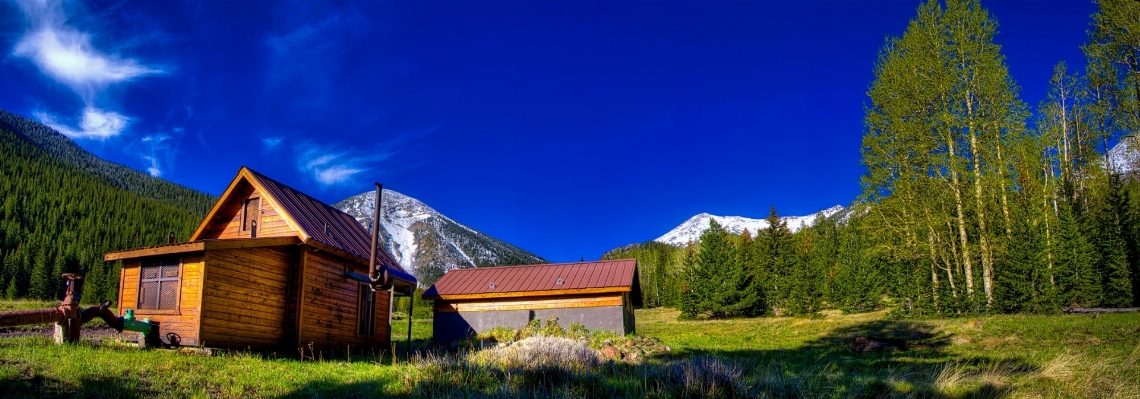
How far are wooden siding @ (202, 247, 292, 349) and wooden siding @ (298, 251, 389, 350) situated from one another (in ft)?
2.06

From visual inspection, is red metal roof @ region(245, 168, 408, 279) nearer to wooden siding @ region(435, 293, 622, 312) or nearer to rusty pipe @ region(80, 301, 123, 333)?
wooden siding @ region(435, 293, 622, 312)

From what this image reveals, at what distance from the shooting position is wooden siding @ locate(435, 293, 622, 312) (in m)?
24.8

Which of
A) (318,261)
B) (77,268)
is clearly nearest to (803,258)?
(318,261)

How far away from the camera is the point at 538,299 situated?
25.8 m

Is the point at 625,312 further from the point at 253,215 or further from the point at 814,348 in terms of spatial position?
the point at 253,215

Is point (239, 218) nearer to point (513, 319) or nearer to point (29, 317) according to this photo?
point (29, 317)

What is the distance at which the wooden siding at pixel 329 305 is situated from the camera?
58.9 ft

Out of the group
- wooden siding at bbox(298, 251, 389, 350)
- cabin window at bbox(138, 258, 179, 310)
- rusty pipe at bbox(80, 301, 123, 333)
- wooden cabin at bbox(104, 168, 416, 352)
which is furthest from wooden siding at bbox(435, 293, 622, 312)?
rusty pipe at bbox(80, 301, 123, 333)

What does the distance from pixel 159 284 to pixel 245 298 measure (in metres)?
2.03

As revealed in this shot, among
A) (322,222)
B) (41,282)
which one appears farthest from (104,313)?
(41,282)

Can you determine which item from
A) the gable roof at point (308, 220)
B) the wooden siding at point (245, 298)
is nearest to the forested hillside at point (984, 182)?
the gable roof at point (308, 220)

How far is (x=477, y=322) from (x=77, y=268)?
93348mm

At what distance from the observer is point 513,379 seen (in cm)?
873

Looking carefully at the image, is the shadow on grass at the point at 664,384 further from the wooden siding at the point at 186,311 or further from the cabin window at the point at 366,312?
the cabin window at the point at 366,312
